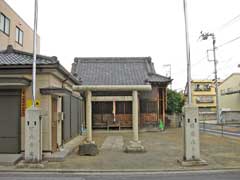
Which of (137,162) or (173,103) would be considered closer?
(137,162)

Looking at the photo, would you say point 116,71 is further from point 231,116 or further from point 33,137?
point 231,116

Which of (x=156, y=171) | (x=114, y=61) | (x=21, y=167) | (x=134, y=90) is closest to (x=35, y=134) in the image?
(x=21, y=167)

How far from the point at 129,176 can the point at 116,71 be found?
23.7 m

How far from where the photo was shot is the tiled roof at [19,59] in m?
12.9

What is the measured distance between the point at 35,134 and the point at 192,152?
5521mm

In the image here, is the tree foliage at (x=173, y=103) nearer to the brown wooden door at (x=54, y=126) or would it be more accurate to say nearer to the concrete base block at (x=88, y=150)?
the concrete base block at (x=88, y=150)

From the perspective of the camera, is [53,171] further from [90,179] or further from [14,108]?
[14,108]

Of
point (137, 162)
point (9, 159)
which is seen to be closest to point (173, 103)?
point (137, 162)

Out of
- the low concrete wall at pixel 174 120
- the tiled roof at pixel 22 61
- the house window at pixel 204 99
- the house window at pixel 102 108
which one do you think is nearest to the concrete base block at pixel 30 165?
the tiled roof at pixel 22 61

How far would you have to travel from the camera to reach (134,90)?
14773 millimetres

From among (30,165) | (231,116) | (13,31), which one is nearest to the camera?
(30,165)

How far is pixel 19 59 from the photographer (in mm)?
13820

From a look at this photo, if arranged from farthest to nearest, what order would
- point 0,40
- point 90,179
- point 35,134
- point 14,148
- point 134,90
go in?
point 0,40
point 134,90
point 14,148
point 35,134
point 90,179

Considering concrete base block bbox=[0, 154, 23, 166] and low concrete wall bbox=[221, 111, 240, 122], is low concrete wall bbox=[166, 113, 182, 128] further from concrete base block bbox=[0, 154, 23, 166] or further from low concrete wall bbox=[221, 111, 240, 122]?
concrete base block bbox=[0, 154, 23, 166]
